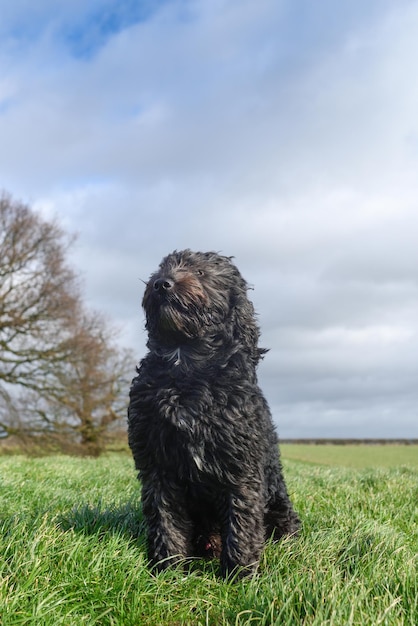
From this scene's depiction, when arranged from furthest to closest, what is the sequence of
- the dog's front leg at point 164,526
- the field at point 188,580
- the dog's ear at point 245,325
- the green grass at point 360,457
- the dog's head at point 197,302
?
the green grass at point 360,457 < the dog's ear at point 245,325 < the dog's front leg at point 164,526 < the dog's head at point 197,302 < the field at point 188,580

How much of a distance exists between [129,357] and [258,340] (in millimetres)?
25119

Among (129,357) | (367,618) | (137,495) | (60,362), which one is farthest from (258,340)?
(129,357)

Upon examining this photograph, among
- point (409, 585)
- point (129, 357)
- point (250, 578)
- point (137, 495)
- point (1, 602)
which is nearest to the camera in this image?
point (1, 602)

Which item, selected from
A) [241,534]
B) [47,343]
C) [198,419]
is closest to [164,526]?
[241,534]

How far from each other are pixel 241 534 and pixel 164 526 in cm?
58

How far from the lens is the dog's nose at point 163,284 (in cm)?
458

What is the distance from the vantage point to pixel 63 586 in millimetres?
4172

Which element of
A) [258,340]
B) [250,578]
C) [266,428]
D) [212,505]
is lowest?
[250,578]

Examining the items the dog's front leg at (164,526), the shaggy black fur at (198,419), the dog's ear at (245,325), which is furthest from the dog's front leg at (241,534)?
the dog's ear at (245,325)

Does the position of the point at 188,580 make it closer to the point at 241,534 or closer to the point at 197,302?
the point at 241,534

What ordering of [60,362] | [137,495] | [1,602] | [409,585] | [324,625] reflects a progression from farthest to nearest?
[60,362] < [137,495] < [409,585] < [1,602] < [324,625]

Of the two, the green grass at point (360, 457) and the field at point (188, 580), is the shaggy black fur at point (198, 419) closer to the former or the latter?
the field at point (188, 580)

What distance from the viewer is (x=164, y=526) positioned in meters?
4.72

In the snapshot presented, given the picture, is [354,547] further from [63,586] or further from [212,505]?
[63,586]
